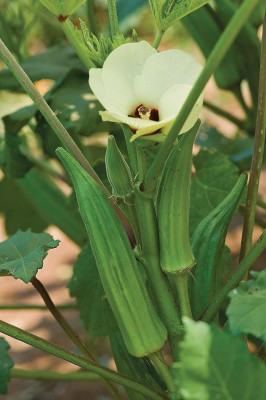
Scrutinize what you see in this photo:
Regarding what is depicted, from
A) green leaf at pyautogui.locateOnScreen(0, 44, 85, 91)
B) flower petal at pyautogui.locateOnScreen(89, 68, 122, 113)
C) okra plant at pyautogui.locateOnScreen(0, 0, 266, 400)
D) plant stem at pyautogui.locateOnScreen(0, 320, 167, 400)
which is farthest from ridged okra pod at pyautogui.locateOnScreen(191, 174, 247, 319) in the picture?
green leaf at pyautogui.locateOnScreen(0, 44, 85, 91)

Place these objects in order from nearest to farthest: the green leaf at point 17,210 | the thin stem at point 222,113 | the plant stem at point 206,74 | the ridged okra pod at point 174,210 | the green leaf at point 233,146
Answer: the plant stem at point 206,74 → the ridged okra pod at point 174,210 → the green leaf at point 233,146 → the thin stem at point 222,113 → the green leaf at point 17,210

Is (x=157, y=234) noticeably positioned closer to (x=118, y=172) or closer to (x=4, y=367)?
(x=118, y=172)

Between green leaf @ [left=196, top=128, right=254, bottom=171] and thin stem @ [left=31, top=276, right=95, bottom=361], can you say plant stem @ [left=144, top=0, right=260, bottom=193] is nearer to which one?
thin stem @ [left=31, top=276, right=95, bottom=361]

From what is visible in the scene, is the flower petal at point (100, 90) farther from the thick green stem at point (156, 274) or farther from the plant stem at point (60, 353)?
the plant stem at point (60, 353)

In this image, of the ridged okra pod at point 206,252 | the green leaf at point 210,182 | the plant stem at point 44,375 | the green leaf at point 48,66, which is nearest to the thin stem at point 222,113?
the green leaf at point 48,66

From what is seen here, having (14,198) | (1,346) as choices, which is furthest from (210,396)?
(14,198)

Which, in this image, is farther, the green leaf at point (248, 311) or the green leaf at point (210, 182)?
the green leaf at point (210, 182)

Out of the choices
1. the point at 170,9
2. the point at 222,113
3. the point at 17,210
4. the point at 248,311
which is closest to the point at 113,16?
the point at 170,9
